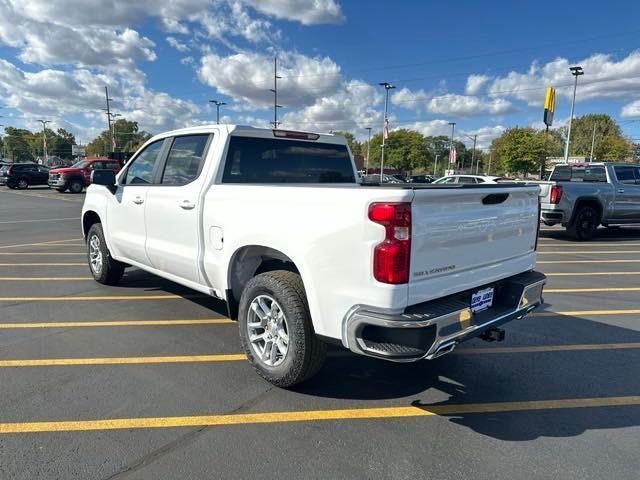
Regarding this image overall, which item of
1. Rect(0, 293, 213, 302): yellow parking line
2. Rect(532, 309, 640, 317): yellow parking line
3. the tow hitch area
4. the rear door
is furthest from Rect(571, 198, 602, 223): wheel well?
the rear door

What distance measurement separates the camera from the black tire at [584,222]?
37.7 feet

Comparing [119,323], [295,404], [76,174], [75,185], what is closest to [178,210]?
[119,323]

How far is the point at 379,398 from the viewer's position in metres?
3.36

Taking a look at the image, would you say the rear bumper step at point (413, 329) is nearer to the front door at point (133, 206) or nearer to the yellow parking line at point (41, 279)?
the front door at point (133, 206)

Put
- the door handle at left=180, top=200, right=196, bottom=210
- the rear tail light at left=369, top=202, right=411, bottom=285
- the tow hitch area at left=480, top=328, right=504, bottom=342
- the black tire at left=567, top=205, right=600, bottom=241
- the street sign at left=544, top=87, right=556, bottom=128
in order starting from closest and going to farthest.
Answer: the rear tail light at left=369, top=202, right=411, bottom=285, the tow hitch area at left=480, top=328, right=504, bottom=342, the door handle at left=180, top=200, right=196, bottom=210, the black tire at left=567, top=205, right=600, bottom=241, the street sign at left=544, top=87, right=556, bottom=128

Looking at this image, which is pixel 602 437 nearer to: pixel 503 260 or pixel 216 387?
pixel 503 260

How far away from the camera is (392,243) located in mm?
2594

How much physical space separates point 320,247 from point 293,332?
2.18 ft

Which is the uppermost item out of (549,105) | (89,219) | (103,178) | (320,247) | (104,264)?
(549,105)

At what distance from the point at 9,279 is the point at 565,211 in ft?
37.7

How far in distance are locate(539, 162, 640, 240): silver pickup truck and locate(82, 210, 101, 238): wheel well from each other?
31.7 ft

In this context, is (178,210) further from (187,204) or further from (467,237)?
(467,237)

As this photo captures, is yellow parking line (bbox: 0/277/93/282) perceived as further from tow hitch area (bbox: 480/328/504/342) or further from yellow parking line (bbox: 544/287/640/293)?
yellow parking line (bbox: 544/287/640/293)

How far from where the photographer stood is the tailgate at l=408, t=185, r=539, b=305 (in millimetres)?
2715
